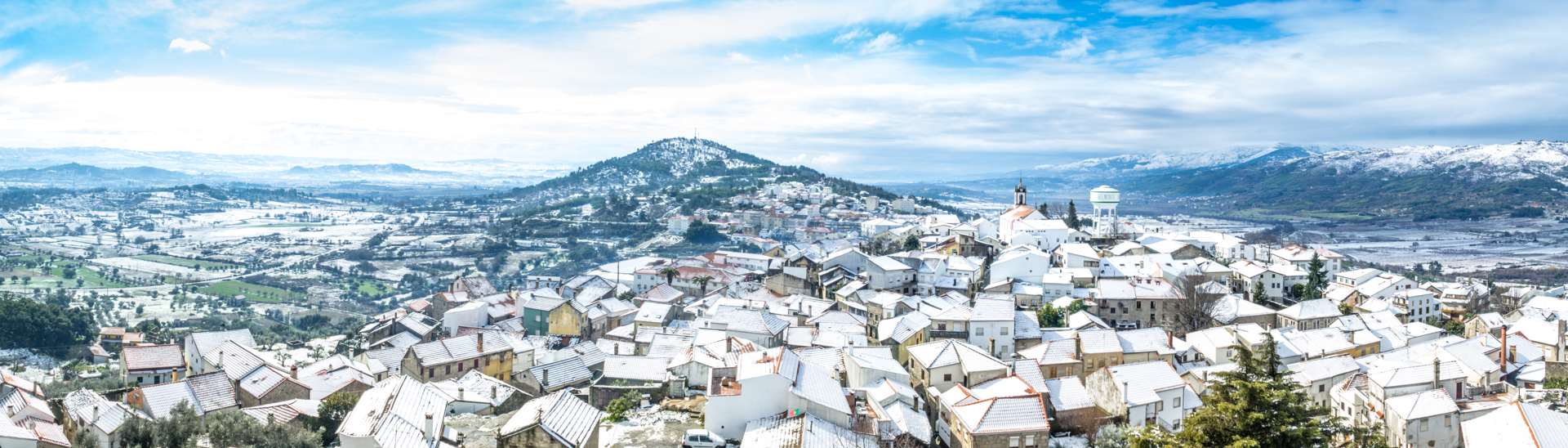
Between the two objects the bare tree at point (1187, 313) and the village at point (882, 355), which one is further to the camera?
the bare tree at point (1187, 313)

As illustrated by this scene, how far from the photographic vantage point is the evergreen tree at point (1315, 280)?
35812 mm

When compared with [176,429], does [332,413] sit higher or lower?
lower

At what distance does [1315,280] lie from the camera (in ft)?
122

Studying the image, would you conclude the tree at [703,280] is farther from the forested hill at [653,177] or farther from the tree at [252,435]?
the forested hill at [653,177]

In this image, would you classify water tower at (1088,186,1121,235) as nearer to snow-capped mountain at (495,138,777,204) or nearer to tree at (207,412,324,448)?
tree at (207,412,324,448)

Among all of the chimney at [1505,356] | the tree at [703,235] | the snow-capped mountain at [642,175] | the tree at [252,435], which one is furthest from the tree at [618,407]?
the snow-capped mountain at [642,175]

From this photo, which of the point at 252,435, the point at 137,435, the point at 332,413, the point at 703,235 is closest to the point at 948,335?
the point at 332,413

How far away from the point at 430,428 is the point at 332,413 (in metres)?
6.29

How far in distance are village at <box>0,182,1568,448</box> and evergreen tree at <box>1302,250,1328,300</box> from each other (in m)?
0.19

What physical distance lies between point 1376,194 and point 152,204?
253731 mm

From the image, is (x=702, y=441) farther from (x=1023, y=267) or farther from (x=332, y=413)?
(x=1023, y=267)

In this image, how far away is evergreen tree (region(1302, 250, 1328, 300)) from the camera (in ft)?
117

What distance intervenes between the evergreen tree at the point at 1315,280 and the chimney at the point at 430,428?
34790 millimetres

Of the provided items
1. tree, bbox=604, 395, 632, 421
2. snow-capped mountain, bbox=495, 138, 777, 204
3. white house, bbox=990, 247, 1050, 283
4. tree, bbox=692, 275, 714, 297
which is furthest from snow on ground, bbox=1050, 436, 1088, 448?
snow-capped mountain, bbox=495, 138, 777, 204
